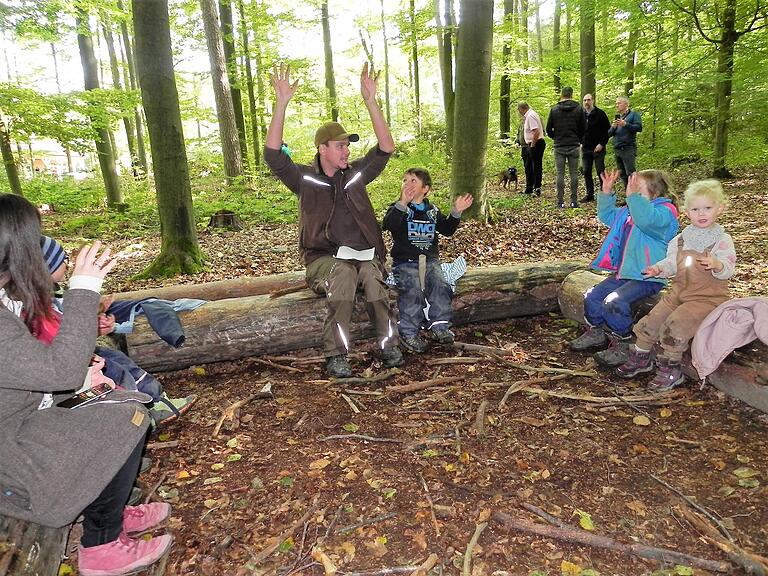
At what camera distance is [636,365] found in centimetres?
417

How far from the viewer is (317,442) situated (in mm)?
3480

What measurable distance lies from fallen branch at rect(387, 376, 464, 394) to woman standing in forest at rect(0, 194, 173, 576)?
2181 millimetres

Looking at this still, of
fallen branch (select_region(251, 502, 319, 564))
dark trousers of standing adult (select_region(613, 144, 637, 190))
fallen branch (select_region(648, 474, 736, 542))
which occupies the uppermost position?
dark trousers of standing adult (select_region(613, 144, 637, 190))

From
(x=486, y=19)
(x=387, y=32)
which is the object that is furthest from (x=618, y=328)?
(x=387, y=32)

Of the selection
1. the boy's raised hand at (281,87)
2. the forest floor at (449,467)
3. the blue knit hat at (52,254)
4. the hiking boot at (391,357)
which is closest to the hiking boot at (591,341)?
the forest floor at (449,467)

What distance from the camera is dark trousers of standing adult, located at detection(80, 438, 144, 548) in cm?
234

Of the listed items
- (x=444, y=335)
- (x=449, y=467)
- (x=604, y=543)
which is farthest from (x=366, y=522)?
(x=444, y=335)

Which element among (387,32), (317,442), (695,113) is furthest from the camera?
(387,32)

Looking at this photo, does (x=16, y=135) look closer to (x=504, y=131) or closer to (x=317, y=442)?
(x=317, y=442)

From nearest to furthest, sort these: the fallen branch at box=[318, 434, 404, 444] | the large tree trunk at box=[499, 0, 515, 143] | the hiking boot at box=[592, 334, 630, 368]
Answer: the fallen branch at box=[318, 434, 404, 444] → the hiking boot at box=[592, 334, 630, 368] → the large tree trunk at box=[499, 0, 515, 143]

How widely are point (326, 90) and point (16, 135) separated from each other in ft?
41.5

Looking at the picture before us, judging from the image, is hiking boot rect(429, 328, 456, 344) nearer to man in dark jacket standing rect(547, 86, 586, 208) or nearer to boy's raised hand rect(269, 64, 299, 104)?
boy's raised hand rect(269, 64, 299, 104)

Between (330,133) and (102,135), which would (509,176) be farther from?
(102,135)

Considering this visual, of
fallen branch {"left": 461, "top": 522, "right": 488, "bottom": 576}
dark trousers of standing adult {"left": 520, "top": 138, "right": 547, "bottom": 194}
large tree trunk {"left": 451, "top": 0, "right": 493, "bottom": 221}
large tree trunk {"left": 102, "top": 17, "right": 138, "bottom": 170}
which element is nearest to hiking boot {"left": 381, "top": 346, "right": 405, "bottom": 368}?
fallen branch {"left": 461, "top": 522, "right": 488, "bottom": 576}
